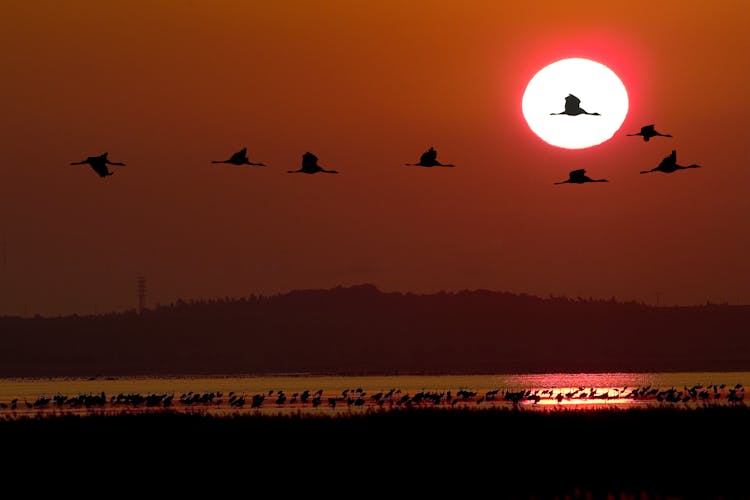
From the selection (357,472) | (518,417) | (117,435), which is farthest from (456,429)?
(117,435)

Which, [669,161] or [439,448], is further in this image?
[439,448]

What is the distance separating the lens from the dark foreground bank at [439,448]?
40.8 metres

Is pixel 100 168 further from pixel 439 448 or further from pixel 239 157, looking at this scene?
pixel 439 448

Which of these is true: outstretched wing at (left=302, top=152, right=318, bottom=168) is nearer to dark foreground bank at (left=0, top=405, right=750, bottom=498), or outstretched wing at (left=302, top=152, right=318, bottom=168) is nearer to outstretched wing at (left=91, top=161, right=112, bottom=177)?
outstretched wing at (left=91, top=161, right=112, bottom=177)

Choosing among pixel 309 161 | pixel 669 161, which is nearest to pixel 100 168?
pixel 309 161

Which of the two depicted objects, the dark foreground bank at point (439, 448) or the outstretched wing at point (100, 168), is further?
the dark foreground bank at point (439, 448)

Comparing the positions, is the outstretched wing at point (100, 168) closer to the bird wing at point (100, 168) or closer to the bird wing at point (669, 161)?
the bird wing at point (100, 168)

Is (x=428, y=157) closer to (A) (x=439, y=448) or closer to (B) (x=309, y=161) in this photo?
(B) (x=309, y=161)

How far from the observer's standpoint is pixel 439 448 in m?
45.5

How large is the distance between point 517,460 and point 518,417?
7.89 m

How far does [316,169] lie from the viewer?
116 feet

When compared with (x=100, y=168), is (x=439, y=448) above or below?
below

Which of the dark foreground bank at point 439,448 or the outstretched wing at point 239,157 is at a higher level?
the outstretched wing at point 239,157

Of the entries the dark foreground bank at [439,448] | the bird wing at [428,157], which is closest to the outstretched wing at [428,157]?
the bird wing at [428,157]
